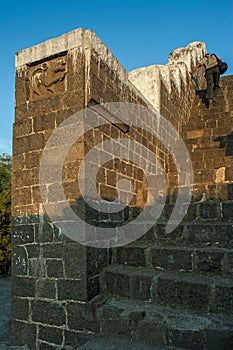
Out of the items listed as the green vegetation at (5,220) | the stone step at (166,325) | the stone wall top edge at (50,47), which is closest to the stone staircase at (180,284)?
the stone step at (166,325)

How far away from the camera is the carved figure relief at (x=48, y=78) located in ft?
11.1

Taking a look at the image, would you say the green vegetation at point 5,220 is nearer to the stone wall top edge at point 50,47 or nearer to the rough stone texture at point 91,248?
the rough stone texture at point 91,248

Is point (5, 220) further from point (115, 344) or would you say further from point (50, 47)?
point (115, 344)

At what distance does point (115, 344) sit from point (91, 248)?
36.2 inches

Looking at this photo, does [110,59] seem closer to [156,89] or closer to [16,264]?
[156,89]

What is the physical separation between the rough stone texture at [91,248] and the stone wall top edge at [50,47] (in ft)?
0.05

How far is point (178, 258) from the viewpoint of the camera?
3043 mm

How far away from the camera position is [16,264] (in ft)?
11.1

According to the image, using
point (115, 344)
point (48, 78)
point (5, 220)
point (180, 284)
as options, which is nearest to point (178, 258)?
point (180, 284)

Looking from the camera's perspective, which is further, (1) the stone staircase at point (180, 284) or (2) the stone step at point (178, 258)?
(2) the stone step at point (178, 258)

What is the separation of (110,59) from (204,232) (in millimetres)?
2478

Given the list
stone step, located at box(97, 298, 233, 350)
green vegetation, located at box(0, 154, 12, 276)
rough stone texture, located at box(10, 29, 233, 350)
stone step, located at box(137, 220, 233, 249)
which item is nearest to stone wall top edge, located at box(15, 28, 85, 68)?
rough stone texture, located at box(10, 29, 233, 350)

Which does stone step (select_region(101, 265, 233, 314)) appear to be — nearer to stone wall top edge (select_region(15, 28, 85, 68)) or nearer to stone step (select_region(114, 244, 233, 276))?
stone step (select_region(114, 244, 233, 276))

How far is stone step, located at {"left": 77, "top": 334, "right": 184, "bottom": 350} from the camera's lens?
246cm
